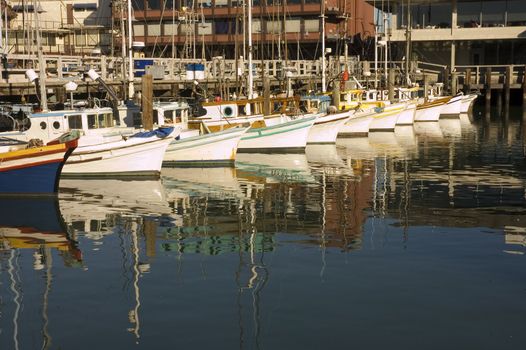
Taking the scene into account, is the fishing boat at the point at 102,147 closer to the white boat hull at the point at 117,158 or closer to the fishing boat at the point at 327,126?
the white boat hull at the point at 117,158

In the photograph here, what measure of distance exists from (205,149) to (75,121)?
5.33m

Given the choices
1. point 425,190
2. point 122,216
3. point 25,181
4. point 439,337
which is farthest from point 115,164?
point 439,337

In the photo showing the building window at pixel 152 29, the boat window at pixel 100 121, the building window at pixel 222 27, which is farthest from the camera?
the building window at pixel 152 29

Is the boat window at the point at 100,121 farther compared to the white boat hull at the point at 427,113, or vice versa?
the white boat hull at the point at 427,113

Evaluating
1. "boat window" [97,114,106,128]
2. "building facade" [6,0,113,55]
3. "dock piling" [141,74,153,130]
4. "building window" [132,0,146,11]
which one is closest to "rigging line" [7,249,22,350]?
"boat window" [97,114,106,128]

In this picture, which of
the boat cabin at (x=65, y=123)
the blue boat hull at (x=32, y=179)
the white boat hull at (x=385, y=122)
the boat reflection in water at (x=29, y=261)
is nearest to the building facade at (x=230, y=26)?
the white boat hull at (x=385, y=122)

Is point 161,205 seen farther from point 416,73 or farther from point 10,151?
point 416,73

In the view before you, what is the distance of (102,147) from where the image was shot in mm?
28844

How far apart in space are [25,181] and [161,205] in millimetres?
4093

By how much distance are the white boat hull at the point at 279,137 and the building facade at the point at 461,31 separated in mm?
43473

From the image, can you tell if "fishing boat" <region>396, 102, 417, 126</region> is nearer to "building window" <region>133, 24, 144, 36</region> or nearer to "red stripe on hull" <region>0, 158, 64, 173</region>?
"red stripe on hull" <region>0, 158, 64, 173</region>

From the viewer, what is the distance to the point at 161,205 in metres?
24.5

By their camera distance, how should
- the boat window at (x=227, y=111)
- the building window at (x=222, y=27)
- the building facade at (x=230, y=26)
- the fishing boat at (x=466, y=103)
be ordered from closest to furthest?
the boat window at (x=227, y=111) → the fishing boat at (x=466, y=103) → the building facade at (x=230, y=26) → the building window at (x=222, y=27)

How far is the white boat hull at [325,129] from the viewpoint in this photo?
137 ft
